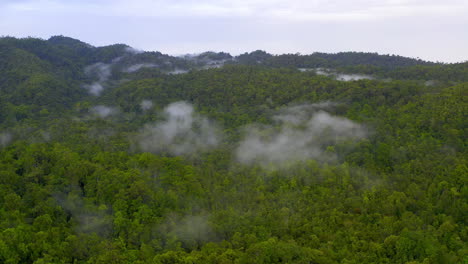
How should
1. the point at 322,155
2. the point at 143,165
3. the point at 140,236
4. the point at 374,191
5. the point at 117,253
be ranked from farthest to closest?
the point at 322,155 < the point at 143,165 < the point at 374,191 < the point at 140,236 < the point at 117,253

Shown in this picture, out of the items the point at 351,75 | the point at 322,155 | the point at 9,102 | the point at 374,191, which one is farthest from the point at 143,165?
the point at 351,75

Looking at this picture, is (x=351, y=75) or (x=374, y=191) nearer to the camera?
(x=374, y=191)

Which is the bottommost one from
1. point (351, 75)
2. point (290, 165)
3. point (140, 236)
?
point (140, 236)

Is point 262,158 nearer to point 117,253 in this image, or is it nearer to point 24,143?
point 117,253

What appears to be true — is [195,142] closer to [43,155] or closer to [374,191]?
[43,155]

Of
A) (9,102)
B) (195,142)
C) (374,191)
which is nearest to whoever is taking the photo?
(374,191)

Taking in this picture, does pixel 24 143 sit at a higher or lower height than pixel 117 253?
higher

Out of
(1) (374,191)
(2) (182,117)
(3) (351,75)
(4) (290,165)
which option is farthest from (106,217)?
(3) (351,75)
